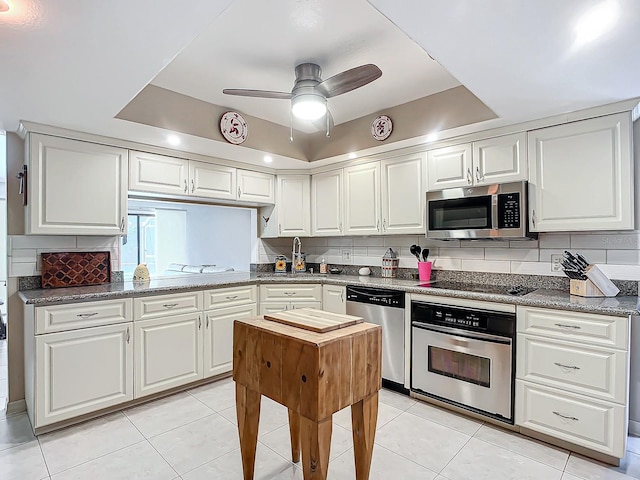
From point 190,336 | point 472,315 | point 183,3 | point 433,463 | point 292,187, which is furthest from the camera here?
point 292,187

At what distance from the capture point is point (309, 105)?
2.28 metres

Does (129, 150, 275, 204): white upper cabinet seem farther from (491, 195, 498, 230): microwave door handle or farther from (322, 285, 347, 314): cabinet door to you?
(491, 195, 498, 230): microwave door handle

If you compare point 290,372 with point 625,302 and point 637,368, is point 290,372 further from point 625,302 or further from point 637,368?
point 637,368

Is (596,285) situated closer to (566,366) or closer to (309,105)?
Answer: (566,366)

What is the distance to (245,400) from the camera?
6.05 ft

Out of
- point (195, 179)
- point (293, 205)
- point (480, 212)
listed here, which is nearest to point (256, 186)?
point (293, 205)

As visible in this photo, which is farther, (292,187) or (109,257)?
(292,187)

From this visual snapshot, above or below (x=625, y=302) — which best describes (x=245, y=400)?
below

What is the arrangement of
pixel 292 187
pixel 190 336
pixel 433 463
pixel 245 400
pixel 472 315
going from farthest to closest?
pixel 292 187 → pixel 190 336 → pixel 472 315 → pixel 433 463 → pixel 245 400

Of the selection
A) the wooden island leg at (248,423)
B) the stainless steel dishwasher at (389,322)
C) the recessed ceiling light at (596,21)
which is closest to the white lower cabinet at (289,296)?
the stainless steel dishwasher at (389,322)

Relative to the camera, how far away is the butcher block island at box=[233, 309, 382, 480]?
4.91 ft

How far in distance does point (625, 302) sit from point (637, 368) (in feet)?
1.79

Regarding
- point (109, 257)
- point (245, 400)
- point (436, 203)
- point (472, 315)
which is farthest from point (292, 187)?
point (245, 400)

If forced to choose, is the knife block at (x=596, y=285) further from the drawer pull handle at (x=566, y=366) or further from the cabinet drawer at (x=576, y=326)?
the drawer pull handle at (x=566, y=366)
